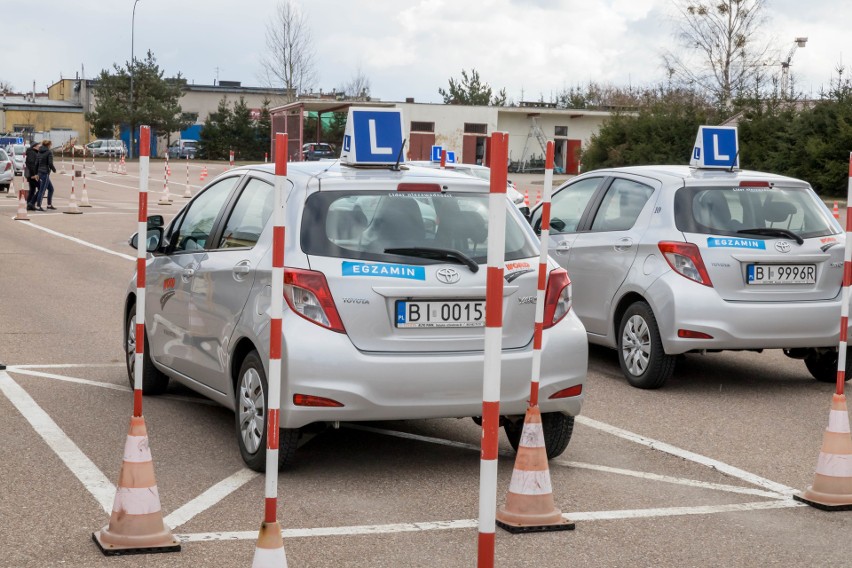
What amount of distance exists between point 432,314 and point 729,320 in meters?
3.46

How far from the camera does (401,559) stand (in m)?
5.07

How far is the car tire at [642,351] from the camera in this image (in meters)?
9.21

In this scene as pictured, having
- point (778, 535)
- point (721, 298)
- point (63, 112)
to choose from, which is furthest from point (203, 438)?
point (63, 112)

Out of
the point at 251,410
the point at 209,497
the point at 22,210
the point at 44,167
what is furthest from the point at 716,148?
the point at 44,167

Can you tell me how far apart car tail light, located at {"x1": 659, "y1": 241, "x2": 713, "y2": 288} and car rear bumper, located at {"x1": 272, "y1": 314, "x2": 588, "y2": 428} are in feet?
10.5

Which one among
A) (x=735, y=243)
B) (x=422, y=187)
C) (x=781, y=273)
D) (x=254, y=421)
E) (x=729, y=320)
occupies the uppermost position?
(x=422, y=187)

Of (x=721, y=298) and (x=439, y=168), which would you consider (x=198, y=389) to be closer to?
(x=439, y=168)

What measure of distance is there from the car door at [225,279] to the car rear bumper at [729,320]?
3412mm

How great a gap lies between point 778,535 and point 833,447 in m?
0.79

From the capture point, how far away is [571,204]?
10773 mm

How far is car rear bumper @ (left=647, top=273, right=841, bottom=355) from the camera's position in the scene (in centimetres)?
900

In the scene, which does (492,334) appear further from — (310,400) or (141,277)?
(310,400)

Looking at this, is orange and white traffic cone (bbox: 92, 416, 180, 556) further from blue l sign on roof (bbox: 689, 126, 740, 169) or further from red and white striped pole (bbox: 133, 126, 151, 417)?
blue l sign on roof (bbox: 689, 126, 740, 169)

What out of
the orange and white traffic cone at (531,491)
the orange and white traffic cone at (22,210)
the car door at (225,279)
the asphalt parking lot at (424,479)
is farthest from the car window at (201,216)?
the orange and white traffic cone at (22,210)
